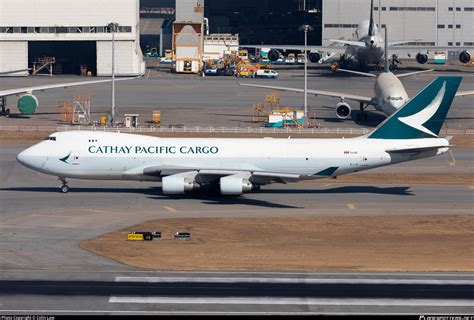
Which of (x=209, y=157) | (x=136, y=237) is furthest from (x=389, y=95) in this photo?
(x=136, y=237)

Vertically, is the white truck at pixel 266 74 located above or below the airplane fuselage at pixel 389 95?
above

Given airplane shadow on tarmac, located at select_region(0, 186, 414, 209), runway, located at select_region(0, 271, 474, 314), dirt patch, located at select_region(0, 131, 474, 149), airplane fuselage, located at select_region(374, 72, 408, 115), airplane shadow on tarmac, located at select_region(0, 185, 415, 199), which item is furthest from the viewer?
airplane fuselage, located at select_region(374, 72, 408, 115)

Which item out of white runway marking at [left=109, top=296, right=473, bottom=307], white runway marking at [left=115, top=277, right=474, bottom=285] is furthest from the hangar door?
white runway marking at [left=109, top=296, right=473, bottom=307]

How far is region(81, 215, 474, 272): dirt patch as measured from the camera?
5300cm

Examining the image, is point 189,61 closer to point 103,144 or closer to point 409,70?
point 409,70

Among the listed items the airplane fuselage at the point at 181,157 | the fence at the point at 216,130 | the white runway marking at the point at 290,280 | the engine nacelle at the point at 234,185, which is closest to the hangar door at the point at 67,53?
the fence at the point at 216,130

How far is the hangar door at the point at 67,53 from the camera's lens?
7525 inches

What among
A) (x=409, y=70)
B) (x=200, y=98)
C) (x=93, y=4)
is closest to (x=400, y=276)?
(x=200, y=98)

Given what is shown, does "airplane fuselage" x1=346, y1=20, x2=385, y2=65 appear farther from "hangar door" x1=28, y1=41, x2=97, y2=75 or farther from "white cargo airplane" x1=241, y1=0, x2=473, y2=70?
"hangar door" x1=28, y1=41, x2=97, y2=75

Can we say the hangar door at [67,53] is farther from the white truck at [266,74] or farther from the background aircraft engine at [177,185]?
the background aircraft engine at [177,185]

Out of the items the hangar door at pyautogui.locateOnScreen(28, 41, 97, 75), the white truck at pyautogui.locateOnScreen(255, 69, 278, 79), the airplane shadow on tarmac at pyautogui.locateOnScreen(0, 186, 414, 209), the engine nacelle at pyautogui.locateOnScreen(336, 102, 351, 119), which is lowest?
the airplane shadow on tarmac at pyautogui.locateOnScreen(0, 186, 414, 209)

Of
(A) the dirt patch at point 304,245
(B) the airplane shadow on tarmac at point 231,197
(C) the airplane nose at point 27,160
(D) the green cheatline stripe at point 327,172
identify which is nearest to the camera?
(A) the dirt patch at point 304,245

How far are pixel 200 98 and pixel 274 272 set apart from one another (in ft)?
317

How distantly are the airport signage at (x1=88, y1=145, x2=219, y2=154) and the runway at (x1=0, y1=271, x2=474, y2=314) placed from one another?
75.7ft
